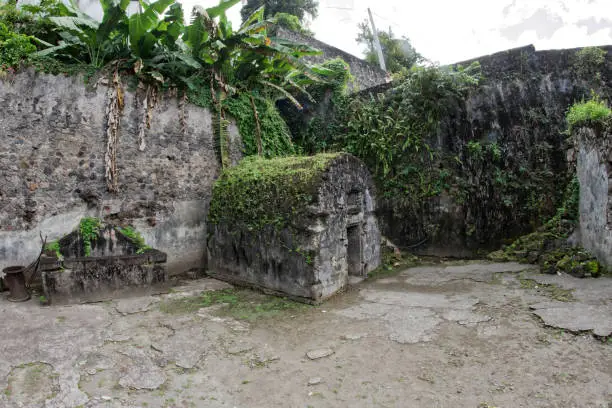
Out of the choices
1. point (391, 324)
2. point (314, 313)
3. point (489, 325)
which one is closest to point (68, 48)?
point (314, 313)

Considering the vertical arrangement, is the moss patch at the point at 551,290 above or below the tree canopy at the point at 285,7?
below

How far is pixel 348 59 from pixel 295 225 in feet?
28.9

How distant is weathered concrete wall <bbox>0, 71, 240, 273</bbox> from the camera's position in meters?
6.48

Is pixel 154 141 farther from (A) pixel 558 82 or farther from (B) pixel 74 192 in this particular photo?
(A) pixel 558 82

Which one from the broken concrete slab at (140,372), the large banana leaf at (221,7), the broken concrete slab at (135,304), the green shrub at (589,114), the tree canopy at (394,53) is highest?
the tree canopy at (394,53)

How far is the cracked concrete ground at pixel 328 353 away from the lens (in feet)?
11.8

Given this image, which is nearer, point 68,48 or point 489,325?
point 489,325

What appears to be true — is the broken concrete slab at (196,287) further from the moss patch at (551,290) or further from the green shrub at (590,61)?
the green shrub at (590,61)

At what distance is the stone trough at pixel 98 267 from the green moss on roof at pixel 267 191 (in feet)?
5.36

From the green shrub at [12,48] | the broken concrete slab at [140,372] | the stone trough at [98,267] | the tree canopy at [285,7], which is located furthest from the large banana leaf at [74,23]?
the tree canopy at [285,7]

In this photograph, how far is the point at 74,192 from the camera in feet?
23.1

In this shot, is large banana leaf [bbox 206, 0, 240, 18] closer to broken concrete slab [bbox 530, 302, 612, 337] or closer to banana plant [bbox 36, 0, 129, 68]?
banana plant [bbox 36, 0, 129, 68]

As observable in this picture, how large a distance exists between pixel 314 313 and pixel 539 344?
2.96 m

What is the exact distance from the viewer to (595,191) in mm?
6742
